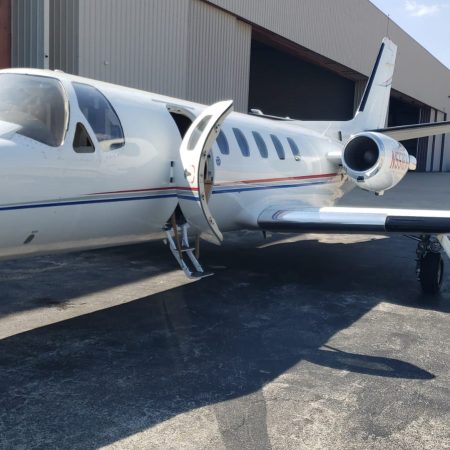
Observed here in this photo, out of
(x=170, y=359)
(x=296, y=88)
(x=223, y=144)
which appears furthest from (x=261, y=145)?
(x=296, y=88)

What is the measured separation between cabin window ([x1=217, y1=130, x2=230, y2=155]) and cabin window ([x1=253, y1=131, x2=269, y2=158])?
94cm

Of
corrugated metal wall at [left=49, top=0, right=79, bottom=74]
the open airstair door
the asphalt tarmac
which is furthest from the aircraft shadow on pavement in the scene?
corrugated metal wall at [left=49, top=0, right=79, bottom=74]

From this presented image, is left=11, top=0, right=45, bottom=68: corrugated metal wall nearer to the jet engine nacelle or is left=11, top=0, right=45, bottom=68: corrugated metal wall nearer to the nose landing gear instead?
the jet engine nacelle

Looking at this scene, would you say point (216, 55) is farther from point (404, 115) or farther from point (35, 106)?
point (404, 115)

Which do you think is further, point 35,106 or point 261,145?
point 261,145

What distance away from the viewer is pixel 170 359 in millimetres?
4742

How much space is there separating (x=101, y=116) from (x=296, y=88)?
28600mm

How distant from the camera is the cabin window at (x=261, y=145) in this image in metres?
8.59

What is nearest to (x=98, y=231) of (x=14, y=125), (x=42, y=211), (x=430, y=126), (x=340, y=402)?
(x=42, y=211)

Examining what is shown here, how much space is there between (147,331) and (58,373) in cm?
126

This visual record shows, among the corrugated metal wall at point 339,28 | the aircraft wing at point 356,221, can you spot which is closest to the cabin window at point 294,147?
the aircraft wing at point 356,221

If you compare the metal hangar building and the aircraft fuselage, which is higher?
the metal hangar building

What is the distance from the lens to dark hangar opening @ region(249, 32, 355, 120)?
30.8m

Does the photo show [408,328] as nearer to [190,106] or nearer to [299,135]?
[190,106]
